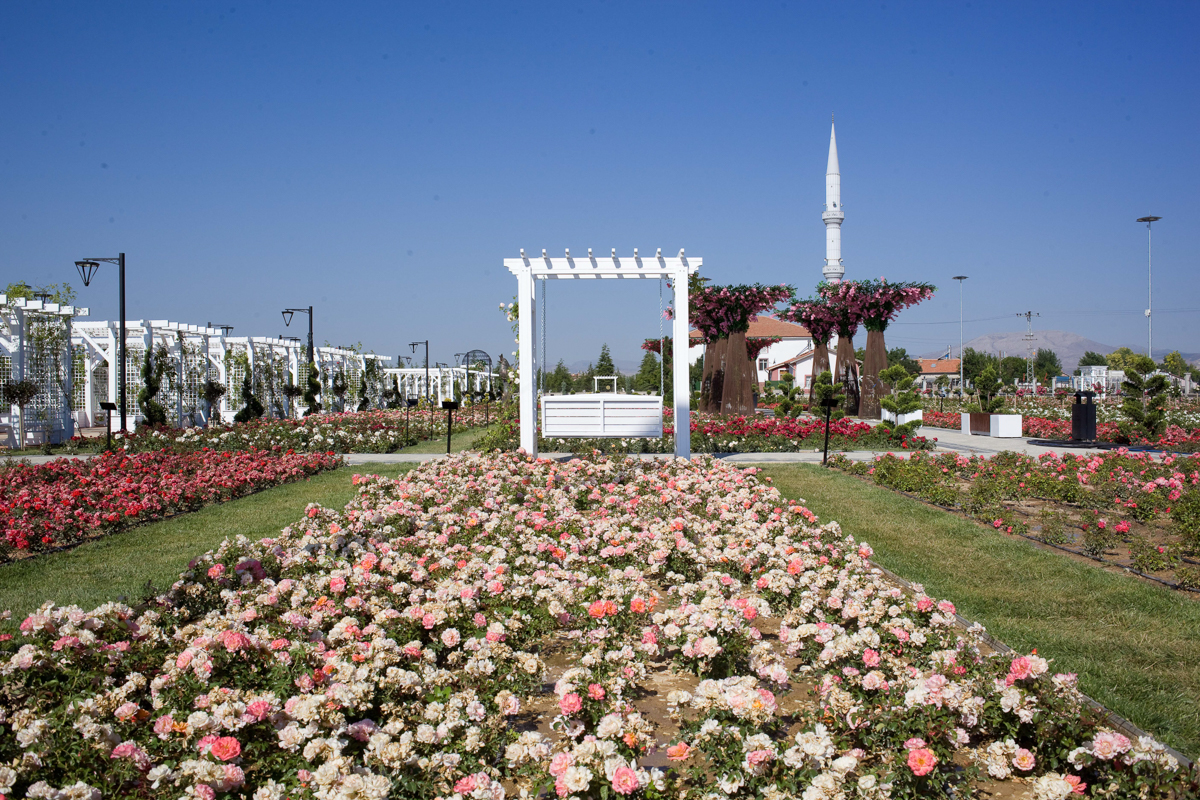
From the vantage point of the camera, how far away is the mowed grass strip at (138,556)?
177 inches

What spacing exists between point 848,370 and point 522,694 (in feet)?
75.1

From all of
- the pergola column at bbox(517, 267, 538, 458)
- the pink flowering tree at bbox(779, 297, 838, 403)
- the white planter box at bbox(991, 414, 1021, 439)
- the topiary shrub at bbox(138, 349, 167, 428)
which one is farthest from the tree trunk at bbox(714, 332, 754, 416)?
the topiary shrub at bbox(138, 349, 167, 428)

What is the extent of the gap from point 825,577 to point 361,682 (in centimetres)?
245

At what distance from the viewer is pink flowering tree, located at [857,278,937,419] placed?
22.3m

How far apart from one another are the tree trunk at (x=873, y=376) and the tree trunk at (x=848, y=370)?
780 mm

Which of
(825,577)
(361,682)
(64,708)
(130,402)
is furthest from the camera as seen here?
(130,402)

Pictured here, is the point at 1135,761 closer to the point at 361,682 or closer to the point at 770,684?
the point at 770,684

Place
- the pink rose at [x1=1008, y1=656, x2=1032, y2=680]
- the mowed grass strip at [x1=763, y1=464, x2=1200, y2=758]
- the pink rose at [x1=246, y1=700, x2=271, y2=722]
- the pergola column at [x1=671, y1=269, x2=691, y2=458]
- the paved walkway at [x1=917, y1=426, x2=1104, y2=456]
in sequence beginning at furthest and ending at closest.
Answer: the paved walkway at [x1=917, y1=426, x2=1104, y2=456] < the pergola column at [x1=671, y1=269, x2=691, y2=458] < the mowed grass strip at [x1=763, y1=464, x2=1200, y2=758] < the pink rose at [x1=1008, y1=656, x2=1032, y2=680] < the pink rose at [x1=246, y1=700, x2=271, y2=722]

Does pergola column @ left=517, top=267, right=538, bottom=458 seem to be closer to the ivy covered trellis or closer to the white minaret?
the ivy covered trellis

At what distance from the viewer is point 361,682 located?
2.61 m

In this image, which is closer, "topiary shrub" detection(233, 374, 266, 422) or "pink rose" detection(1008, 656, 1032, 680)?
"pink rose" detection(1008, 656, 1032, 680)

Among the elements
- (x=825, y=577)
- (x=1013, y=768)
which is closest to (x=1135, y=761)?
(x=1013, y=768)

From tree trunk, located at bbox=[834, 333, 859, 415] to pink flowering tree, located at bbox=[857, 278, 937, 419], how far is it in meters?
0.78

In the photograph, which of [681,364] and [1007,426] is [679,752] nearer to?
[681,364]
